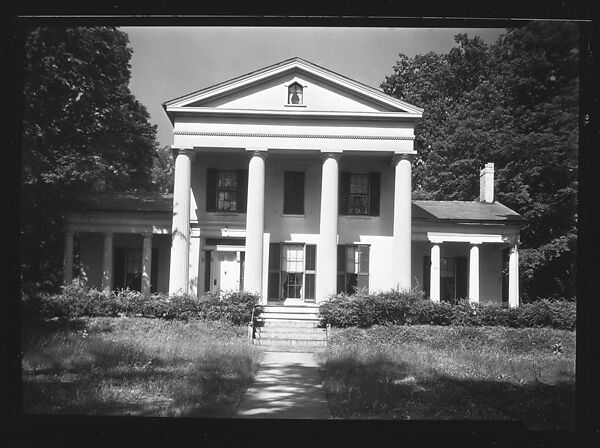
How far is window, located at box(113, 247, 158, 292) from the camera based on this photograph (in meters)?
24.3

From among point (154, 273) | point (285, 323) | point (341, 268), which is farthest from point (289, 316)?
point (154, 273)

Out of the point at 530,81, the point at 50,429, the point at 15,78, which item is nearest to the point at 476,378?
the point at 50,429

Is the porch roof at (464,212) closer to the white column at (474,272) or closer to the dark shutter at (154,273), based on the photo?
the white column at (474,272)

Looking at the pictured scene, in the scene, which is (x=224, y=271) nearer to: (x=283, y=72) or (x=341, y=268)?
(x=341, y=268)

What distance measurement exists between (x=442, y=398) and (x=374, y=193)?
14592 millimetres

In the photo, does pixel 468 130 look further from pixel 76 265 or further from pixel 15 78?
pixel 15 78

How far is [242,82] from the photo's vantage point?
21703 millimetres

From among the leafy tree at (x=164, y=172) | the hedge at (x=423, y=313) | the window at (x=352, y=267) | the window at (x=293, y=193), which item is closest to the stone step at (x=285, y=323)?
the hedge at (x=423, y=313)

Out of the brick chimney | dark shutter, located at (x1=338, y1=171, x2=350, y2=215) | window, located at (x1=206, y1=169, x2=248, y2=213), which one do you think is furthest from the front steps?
the brick chimney

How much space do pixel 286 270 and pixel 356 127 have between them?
6252 millimetres

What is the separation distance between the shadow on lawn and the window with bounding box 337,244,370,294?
34.6 feet

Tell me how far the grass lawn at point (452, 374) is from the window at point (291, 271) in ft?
14.4

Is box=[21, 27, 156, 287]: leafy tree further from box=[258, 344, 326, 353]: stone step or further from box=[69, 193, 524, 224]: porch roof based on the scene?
box=[258, 344, 326, 353]: stone step

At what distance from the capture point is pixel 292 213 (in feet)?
76.7
